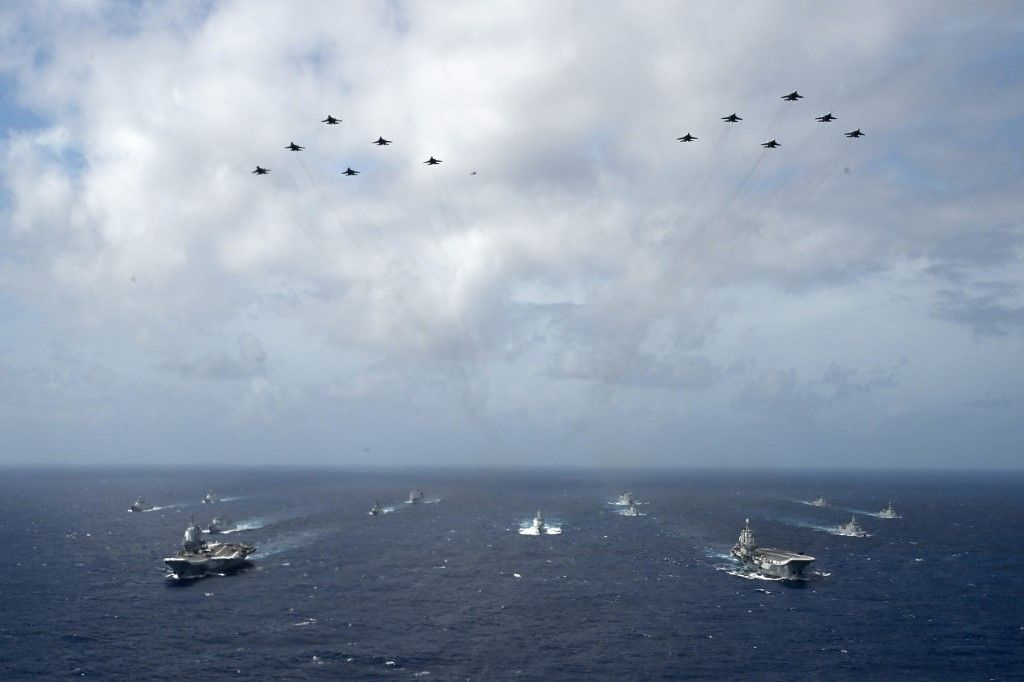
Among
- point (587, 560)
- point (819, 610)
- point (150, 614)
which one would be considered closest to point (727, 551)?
point (587, 560)

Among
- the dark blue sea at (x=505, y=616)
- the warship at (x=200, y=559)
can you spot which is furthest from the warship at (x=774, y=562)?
the warship at (x=200, y=559)

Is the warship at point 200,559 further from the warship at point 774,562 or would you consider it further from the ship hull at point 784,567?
the ship hull at point 784,567

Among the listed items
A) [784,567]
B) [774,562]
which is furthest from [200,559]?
[784,567]

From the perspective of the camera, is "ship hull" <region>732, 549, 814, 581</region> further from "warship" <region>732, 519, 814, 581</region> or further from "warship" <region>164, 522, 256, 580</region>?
"warship" <region>164, 522, 256, 580</region>

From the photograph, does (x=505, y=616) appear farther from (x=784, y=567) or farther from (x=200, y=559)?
(x=200, y=559)

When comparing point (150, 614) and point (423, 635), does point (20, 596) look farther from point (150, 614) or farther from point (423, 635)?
point (423, 635)
